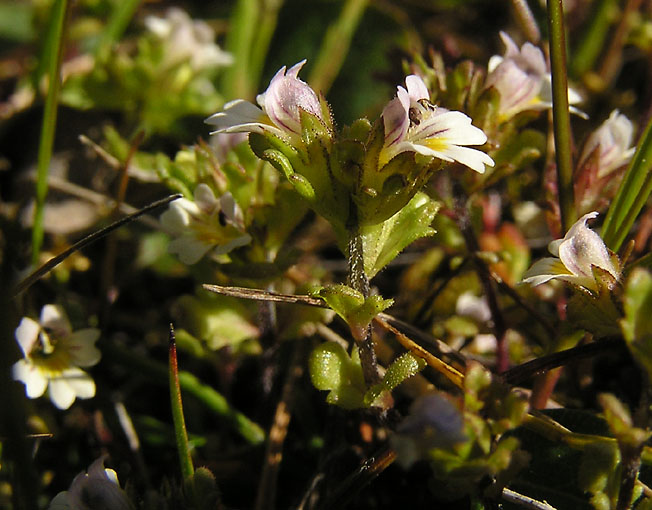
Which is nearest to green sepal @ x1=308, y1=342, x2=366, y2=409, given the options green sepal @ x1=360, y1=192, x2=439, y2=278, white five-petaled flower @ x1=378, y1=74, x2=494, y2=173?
green sepal @ x1=360, y1=192, x2=439, y2=278

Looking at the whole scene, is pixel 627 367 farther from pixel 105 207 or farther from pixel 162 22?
pixel 162 22

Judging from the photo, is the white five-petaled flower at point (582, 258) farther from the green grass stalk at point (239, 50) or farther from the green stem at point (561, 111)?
the green grass stalk at point (239, 50)

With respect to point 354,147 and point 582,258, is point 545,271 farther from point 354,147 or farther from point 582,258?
point 354,147

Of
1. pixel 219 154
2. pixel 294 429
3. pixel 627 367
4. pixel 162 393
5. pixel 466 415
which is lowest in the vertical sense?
pixel 162 393

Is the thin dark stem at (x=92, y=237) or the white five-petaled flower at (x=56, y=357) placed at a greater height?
the thin dark stem at (x=92, y=237)

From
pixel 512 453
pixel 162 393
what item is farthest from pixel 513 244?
pixel 162 393

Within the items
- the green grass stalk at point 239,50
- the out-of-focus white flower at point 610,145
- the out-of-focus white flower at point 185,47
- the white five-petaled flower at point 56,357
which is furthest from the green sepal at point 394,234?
the green grass stalk at point 239,50
